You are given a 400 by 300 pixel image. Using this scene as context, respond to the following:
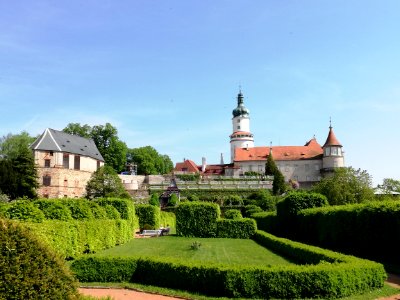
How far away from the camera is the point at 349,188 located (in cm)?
4509

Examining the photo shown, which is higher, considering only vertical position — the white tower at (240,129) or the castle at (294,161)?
the white tower at (240,129)

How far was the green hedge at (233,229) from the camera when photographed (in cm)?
3080

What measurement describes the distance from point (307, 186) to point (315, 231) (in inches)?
2657

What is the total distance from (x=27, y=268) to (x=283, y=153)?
90.9 metres

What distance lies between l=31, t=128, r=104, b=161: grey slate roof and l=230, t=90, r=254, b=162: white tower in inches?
1697

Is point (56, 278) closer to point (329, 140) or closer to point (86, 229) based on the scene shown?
point (86, 229)

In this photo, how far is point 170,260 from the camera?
13414 mm

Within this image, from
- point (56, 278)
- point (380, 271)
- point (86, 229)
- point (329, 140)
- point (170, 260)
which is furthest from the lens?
point (329, 140)

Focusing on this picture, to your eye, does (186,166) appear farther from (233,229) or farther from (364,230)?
(364,230)

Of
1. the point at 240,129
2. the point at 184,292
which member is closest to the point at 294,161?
the point at 240,129

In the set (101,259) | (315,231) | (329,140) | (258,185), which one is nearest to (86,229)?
(101,259)

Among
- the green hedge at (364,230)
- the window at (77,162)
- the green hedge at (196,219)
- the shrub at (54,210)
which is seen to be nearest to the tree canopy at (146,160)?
the window at (77,162)

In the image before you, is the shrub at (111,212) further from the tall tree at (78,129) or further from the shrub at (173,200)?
the tall tree at (78,129)

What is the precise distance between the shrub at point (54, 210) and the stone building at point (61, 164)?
46.0 meters
